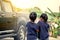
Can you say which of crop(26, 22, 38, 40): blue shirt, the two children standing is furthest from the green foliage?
crop(26, 22, 38, 40): blue shirt

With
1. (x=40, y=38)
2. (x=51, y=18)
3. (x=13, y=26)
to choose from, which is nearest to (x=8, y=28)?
(x=13, y=26)

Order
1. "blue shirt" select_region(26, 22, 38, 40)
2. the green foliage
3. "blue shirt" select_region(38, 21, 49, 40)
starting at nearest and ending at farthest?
"blue shirt" select_region(26, 22, 38, 40)
"blue shirt" select_region(38, 21, 49, 40)
the green foliage

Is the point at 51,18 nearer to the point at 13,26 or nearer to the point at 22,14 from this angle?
the point at 22,14

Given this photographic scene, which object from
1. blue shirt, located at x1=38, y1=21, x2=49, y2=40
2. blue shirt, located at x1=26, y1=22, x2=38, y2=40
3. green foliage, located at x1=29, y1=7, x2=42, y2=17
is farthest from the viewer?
green foliage, located at x1=29, y1=7, x2=42, y2=17

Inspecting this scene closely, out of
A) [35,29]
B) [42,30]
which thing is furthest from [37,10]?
[35,29]

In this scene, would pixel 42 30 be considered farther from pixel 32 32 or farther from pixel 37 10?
pixel 37 10

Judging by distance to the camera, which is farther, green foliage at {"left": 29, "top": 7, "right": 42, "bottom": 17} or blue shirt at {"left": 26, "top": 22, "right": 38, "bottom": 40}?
green foliage at {"left": 29, "top": 7, "right": 42, "bottom": 17}

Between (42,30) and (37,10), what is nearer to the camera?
(42,30)

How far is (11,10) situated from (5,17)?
2.07ft

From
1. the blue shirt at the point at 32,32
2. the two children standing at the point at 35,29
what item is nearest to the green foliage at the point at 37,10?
the two children standing at the point at 35,29

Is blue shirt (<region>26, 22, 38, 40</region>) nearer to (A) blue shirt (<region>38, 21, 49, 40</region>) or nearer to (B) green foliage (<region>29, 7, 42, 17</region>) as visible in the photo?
(A) blue shirt (<region>38, 21, 49, 40</region>)

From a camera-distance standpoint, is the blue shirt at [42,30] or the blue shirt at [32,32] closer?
the blue shirt at [32,32]

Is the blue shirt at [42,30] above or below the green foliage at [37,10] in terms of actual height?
Result: below

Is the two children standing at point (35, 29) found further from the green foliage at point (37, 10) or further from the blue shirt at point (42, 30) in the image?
the green foliage at point (37, 10)
